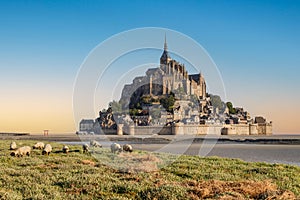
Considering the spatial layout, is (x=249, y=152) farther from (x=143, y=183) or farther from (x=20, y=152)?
(x=143, y=183)

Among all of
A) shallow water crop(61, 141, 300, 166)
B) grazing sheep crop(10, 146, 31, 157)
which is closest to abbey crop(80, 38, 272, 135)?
shallow water crop(61, 141, 300, 166)

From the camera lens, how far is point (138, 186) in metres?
15.9

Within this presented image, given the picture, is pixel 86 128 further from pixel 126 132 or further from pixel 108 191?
pixel 108 191

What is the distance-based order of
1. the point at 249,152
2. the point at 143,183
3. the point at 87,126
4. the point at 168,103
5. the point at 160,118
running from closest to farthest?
the point at 143,183
the point at 249,152
the point at 87,126
the point at 160,118
the point at 168,103

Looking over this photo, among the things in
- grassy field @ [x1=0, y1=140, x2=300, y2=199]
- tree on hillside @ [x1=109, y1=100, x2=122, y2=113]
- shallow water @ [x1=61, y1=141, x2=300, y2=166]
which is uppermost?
tree on hillside @ [x1=109, y1=100, x2=122, y2=113]

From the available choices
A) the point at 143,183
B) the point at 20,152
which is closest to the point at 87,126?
the point at 20,152

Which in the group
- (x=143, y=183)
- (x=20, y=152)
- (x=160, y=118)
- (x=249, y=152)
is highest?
(x=160, y=118)

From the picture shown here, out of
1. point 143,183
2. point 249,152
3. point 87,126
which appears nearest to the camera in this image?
point 143,183

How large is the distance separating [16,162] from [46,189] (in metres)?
11.1

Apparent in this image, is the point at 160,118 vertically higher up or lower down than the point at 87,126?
higher up

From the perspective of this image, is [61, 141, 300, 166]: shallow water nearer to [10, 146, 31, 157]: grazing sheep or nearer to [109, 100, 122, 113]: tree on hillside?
[109, 100, 122, 113]: tree on hillside

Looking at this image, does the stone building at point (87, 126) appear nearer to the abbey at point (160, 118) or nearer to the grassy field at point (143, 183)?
the abbey at point (160, 118)

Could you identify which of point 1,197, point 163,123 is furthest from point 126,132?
point 1,197

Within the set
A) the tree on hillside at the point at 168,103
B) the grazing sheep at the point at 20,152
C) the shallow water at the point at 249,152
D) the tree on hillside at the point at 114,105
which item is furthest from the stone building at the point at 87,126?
the grazing sheep at the point at 20,152
